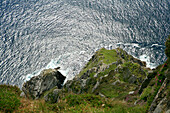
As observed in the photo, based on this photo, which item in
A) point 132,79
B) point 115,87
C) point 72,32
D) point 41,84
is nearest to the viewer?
point 115,87

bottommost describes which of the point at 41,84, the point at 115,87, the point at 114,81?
the point at 41,84

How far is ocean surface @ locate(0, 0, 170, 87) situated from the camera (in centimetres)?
7588

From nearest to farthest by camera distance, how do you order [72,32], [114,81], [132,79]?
[114,81], [132,79], [72,32]

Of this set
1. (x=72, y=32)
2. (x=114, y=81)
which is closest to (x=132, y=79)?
(x=114, y=81)

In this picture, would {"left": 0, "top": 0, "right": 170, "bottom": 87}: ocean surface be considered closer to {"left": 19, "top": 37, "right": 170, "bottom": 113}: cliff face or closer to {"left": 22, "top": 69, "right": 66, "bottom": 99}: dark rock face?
{"left": 22, "top": 69, "right": 66, "bottom": 99}: dark rock face

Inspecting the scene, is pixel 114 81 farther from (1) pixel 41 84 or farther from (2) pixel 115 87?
(1) pixel 41 84

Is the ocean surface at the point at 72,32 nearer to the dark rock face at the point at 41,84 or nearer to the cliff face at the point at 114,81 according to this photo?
the dark rock face at the point at 41,84

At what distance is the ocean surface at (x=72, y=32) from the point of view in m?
75.9

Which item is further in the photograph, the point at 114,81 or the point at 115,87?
the point at 114,81

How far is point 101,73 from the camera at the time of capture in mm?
43031

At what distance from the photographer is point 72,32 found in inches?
3762

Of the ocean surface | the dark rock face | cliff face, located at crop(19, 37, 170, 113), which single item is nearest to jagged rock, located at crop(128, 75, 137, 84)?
cliff face, located at crop(19, 37, 170, 113)

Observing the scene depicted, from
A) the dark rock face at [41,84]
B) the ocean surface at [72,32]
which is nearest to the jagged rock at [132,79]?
the dark rock face at [41,84]

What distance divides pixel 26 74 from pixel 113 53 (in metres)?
39.8
